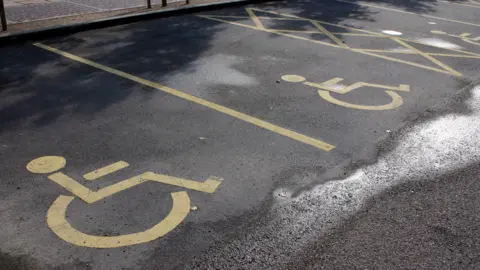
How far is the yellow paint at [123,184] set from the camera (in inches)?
166

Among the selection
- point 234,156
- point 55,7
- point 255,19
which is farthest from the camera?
point 255,19

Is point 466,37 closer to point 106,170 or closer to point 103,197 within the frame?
point 106,170

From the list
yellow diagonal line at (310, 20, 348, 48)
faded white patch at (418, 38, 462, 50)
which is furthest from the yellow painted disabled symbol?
faded white patch at (418, 38, 462, 50)

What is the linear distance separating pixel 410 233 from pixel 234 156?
1.95m

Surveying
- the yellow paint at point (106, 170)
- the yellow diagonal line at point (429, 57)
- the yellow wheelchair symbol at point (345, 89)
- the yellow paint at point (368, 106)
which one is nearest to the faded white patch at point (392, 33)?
the yellow diagonal line at point (429, 57)

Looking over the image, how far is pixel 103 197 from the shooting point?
4188 mm

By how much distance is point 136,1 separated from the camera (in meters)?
13.2

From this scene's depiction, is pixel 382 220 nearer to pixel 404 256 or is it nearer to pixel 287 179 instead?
pixel 404 256

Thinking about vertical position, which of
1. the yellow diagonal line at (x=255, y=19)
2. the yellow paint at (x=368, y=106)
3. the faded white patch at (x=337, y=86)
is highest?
the yellow diagonal line at (x=255, y=19)

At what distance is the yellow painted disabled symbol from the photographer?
3646 mm

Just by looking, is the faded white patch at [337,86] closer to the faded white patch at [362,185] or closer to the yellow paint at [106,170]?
the faded white patch at [362,185]

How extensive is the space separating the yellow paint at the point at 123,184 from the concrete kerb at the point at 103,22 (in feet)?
17.8

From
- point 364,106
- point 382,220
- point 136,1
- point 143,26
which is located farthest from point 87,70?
point 136,1

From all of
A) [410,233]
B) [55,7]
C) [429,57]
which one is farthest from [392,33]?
[410,233]
